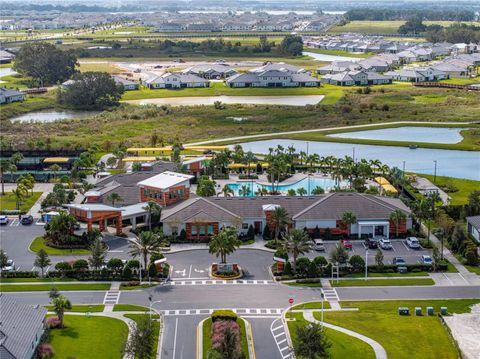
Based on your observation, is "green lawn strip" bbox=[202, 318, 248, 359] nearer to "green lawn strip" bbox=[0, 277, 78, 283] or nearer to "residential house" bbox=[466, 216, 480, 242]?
"green lawn strip" bbox=[0, 277, 78, 283]

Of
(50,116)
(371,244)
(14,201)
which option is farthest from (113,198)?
(50,116)

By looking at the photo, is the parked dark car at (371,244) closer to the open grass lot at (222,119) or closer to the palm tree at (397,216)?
the palm tree at (397,216)

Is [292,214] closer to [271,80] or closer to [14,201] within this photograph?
[14,201]

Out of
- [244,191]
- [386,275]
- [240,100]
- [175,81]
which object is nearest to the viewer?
→ [386,275]

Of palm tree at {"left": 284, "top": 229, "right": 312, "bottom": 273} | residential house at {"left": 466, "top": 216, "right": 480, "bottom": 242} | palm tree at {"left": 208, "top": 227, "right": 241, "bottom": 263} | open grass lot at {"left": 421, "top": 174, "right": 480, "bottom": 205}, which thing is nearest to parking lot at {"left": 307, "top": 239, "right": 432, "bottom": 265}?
palm tree at {"left": 284, "top": 229, "right": 312, "bottom": 273}

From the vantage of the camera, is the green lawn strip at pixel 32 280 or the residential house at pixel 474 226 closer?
the green lawn strip at pixel 32 280

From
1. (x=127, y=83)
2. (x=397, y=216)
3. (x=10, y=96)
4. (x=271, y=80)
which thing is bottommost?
(x=397, y=216)

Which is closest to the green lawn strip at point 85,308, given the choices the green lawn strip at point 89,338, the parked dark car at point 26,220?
the green lawn strip at point 89,338
